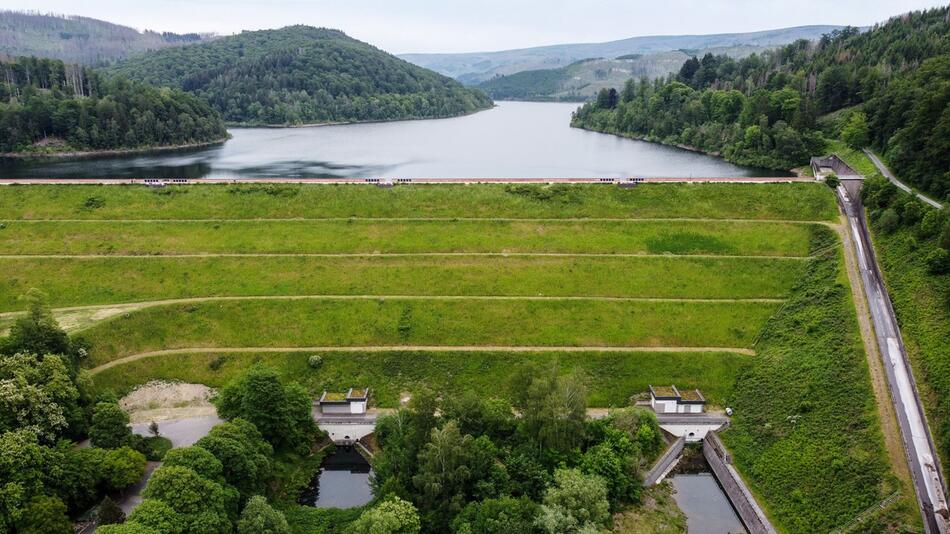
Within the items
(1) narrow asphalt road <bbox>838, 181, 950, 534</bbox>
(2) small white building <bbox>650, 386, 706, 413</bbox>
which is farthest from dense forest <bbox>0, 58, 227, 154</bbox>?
(1) narrow asphalt road <bbox>838, 181, 950, 534</bbox>

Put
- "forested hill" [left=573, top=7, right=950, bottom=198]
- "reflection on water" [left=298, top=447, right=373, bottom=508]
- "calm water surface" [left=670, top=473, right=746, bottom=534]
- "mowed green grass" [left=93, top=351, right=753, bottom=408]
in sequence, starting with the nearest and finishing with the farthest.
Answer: "calm water surface" [left=670, top=473, right=746, bottom=534] → "reflection on water" [left=298, top=447, right=373, bottom=508] → "mowed green grass" [left=93, top=351, right=753, bottom=408] → "forested hill" [left=573, top=7, right=950, bottom=198]

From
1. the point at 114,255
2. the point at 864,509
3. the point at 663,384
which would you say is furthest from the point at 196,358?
the point at 864,509

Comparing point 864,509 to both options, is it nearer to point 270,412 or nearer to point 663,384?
point 663,384

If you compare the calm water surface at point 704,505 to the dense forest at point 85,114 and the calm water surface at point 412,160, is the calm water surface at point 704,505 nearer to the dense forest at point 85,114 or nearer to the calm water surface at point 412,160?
the calm water surface at point 412,160

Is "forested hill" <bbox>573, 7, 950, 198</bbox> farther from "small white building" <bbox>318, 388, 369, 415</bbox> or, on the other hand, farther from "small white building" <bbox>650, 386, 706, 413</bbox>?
"small white building" <bbox>318, 388, 369, 415</bbox>

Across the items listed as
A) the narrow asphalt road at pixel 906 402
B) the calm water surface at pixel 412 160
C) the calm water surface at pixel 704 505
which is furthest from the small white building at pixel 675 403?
the calm water surface at pixel 412 160

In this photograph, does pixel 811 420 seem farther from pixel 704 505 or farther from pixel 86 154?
pixel 86 154
